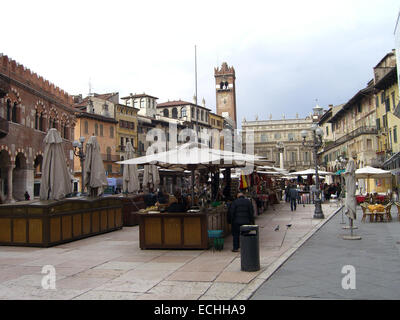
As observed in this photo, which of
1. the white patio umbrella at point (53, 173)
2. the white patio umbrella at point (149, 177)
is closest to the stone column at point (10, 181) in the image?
the white patio umbrella at point (149, 177)

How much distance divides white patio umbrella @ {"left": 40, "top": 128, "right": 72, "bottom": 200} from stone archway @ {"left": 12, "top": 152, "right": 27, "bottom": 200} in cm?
1861

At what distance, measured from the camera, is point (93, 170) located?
1341 centimetres

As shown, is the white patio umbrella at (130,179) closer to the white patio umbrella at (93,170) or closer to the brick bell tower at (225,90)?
the white patio umbrella at (93,170)

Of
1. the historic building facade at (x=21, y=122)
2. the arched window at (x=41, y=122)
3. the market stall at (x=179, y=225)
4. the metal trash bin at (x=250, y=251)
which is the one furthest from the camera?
the arched window at (x=41, y=122)

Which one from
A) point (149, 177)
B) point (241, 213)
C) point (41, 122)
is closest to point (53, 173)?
point (241, 213)

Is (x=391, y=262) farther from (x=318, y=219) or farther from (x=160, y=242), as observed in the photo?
(x=318, y=219)

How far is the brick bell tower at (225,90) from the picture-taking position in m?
94.0

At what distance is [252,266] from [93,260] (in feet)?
11.5

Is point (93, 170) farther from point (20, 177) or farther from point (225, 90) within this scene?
point (225, 90)

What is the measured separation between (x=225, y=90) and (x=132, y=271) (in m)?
89.5

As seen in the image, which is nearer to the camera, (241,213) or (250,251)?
(250,251)

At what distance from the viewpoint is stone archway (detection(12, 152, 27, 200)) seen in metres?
28.1

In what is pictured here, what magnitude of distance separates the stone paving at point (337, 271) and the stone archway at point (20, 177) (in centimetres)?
2280

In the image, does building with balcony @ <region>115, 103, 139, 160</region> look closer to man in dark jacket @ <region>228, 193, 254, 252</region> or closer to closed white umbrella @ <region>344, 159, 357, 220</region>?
closed white umbrella @ <region>344, 159, 357, 220</region>
